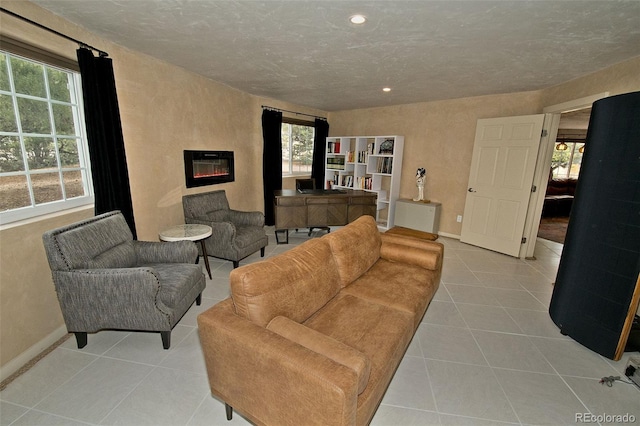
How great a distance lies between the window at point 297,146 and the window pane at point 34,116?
144 inches

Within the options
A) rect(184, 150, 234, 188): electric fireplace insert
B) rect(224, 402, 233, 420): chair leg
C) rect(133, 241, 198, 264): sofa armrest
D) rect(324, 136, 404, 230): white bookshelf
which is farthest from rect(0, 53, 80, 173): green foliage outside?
rect(324, 136, 404, 230): white bookshelf

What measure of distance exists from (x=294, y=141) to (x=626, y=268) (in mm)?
5140

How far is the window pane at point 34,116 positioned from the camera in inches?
77.9

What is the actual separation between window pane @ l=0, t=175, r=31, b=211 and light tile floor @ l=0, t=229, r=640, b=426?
3.59 feet

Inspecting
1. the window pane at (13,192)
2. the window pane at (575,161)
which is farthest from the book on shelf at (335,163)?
the window pane at (575,161)

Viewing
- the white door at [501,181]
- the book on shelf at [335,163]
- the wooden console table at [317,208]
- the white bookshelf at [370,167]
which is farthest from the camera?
the book on shelf at [335,163]

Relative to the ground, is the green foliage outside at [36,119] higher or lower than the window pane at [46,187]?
higher

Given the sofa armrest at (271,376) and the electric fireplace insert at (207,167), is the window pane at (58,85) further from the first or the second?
the sofa armrest at (271,376)

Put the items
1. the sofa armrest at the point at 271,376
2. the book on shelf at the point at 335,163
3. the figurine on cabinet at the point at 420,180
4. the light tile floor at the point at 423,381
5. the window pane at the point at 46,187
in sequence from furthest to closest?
the book on shelf at the point at 335,163 < the figurine on cabinet at the point at 420,180 < the window pane at the point at 46,187 < the light tile floor at the point at 423,381 < the sofa armrest at the point at 271,376

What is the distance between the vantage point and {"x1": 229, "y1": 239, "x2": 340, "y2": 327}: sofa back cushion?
145 centimetres

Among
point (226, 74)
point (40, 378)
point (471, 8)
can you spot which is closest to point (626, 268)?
point (471, 8)

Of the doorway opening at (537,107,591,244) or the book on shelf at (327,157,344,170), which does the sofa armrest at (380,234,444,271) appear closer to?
the book on shelf at (327,157,344,170)

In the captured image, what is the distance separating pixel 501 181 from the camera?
412 centimetres

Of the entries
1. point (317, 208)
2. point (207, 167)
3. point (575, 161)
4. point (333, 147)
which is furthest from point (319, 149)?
point (575, 161)
